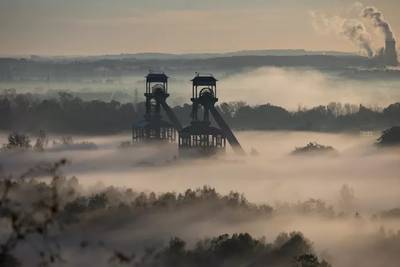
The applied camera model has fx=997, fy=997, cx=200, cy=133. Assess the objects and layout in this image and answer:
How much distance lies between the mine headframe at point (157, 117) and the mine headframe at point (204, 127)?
564 cm

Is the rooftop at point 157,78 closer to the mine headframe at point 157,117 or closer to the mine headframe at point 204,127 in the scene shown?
the mine headframe at point 157,117

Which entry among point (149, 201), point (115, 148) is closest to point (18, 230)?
point (149, 201)

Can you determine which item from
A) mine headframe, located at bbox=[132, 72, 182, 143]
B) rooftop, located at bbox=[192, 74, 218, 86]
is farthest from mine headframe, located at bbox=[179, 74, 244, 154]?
mine headframe, located at bbox=[132, 72, 182, 143]

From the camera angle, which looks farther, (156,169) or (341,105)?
(341,105)

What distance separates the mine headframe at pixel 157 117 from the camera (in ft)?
325

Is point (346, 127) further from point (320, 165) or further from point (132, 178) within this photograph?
point (132, 178)

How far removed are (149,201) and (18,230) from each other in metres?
78.9

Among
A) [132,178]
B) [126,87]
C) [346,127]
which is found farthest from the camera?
[126,87]

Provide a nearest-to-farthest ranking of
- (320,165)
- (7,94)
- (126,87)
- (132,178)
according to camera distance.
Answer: (132,178)
(320,165)
(7,94)
(126,87)

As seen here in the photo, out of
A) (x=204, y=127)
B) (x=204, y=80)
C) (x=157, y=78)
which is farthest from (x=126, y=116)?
(x=204, y=80)

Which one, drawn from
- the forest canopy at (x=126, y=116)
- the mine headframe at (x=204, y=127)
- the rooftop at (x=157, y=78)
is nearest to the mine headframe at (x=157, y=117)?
→ the rooftop at (x=157, y=78)

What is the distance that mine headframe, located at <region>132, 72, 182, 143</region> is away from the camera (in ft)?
325

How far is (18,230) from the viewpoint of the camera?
505cm

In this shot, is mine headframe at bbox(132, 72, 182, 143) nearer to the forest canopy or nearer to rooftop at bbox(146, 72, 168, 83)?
rooftop at bbox(146, 72, 168, 83)
